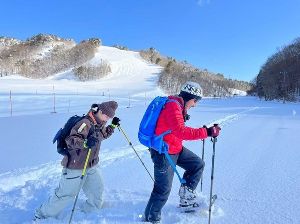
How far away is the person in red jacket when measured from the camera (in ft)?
13.0

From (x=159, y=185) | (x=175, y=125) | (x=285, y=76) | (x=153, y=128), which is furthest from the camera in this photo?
(x=285, y=76)

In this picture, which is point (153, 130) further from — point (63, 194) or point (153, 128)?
point (63, 194)

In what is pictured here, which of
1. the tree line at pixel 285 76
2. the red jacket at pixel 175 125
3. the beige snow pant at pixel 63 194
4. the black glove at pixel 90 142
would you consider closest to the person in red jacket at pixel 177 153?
the red jacket at pixel 175 125

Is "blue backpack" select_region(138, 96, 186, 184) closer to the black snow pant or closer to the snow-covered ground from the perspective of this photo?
the black snow pant

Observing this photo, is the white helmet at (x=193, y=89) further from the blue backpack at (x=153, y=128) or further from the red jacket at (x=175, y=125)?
the blue backpack at (x=153, y=128)

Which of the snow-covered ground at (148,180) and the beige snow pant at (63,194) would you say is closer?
the beige snow pant at (63,194)

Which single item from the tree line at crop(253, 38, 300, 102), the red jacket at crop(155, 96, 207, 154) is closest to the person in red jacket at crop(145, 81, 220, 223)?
the red jacket at crop(155, 96, 207, 154)

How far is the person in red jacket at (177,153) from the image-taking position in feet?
13.0

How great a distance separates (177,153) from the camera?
4375 millimetres

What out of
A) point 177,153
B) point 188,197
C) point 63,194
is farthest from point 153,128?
point 63,194

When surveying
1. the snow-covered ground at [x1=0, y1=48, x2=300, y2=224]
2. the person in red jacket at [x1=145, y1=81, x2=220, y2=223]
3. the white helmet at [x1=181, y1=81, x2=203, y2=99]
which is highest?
the white helmet at [x1=181, y1=81, x2=203, y2=99]

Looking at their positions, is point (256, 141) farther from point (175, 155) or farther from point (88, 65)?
point (88, 65)

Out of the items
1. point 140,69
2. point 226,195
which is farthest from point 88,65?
point 226,195

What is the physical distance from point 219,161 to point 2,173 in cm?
411
